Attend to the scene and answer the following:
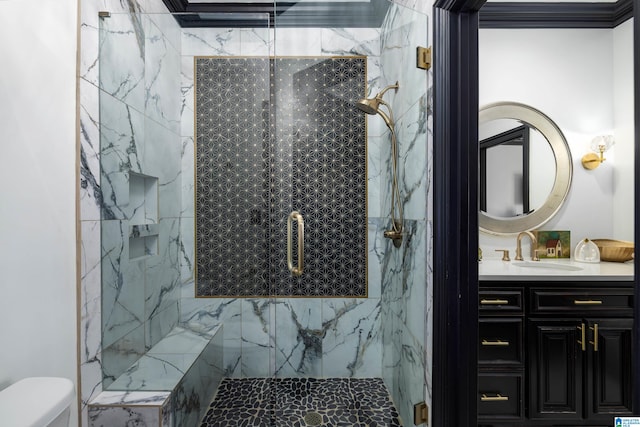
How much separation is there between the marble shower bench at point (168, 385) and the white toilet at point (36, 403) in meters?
0.42

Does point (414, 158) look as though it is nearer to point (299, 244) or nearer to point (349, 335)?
point (299, 244)

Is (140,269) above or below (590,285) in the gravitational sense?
above

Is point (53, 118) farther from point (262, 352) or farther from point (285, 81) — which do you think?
point (262, 352)

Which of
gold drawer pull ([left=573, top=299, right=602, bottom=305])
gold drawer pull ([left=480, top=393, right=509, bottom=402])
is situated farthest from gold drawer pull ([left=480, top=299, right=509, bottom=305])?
gold drawer pull ([left=480, top=393, right=509, bottom=402])

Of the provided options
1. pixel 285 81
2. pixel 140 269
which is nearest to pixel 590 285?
pixel 285 81

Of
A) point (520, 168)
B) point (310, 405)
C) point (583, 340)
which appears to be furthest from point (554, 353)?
point (310, 405)

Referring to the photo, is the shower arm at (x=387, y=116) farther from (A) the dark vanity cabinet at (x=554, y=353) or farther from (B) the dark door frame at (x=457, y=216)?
(A) the dark vanity cabinet at (x=554, y=353)

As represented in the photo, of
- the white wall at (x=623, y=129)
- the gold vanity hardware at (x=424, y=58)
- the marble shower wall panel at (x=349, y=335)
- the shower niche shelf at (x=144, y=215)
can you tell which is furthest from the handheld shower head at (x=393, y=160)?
the white wall at (x=623, y=129)

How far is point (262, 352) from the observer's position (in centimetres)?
157

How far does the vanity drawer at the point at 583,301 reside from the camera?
1.82 meters

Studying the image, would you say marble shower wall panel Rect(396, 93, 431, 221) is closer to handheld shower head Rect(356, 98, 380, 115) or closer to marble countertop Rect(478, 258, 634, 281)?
handheld shower head Rect(356, 98, 380, 115)

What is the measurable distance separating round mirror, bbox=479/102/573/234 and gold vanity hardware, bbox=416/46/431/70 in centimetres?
125

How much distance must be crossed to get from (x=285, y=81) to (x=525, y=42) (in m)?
2.05

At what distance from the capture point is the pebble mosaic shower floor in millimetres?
1431
